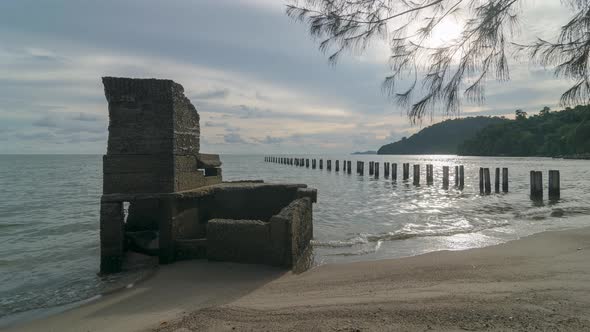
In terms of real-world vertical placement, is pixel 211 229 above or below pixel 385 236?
above

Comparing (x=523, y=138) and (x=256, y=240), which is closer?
(x=256, y=240)

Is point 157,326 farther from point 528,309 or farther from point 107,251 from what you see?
point 528,309

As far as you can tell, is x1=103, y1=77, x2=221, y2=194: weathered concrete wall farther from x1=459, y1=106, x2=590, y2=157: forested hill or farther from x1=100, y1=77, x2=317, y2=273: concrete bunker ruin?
x1=459, y1=106, x2=590, y2=157: forested hill

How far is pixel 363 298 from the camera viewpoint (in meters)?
3.93

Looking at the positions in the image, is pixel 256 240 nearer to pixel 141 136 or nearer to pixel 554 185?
pixel 141 136

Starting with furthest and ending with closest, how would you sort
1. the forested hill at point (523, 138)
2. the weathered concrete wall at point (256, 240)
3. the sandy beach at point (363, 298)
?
the forested hill at point (523, 138)
the weathered concrete wall at point (256, 240)
the sandy beach at point (363, 298)

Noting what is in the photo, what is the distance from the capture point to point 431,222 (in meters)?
10.9

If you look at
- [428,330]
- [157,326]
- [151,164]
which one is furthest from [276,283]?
[151,164]

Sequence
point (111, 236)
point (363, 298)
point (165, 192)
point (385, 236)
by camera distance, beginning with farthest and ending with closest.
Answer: point (385, 236) → point (165, 192) → point (111, 236) → point (363, 298)

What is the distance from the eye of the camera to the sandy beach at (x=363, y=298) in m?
3.22

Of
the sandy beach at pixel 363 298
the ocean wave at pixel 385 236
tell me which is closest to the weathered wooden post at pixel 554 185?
the ocean wave at pixel 385 236

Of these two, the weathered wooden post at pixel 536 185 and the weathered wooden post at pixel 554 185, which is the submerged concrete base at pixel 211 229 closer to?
the weathered wooden post at pixel 536 185

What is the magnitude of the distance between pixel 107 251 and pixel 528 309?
226 inches

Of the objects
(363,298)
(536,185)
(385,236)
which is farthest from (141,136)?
(536,185)
